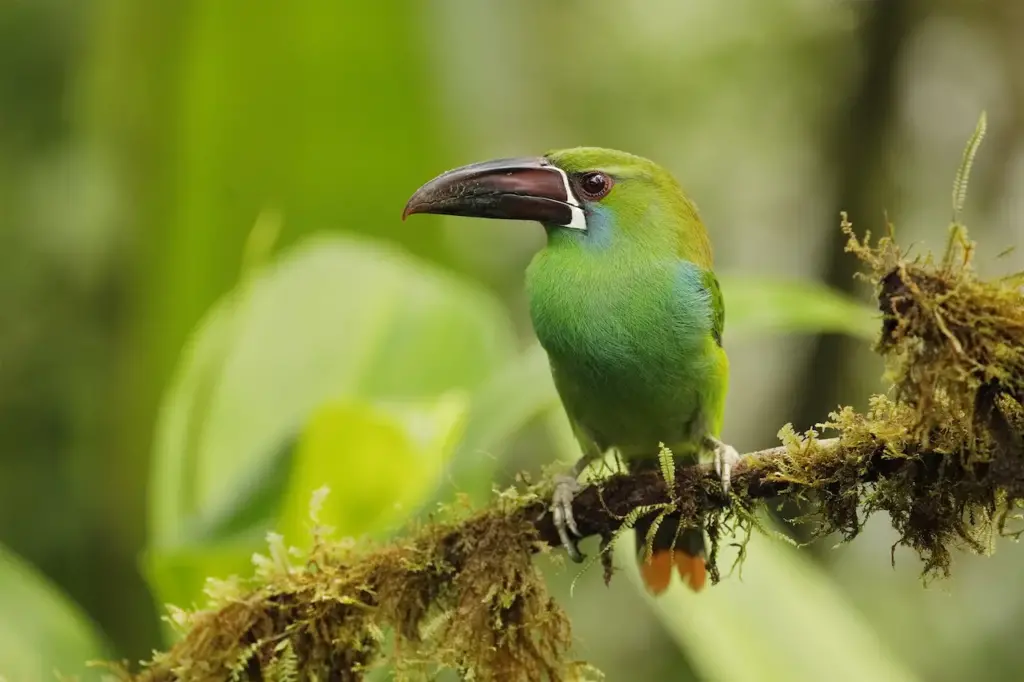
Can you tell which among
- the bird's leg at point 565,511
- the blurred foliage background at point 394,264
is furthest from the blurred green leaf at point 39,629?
the bird's leg at point 565,511

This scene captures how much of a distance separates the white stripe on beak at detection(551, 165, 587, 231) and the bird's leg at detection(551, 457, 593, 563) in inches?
18.2

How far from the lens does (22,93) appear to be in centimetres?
445

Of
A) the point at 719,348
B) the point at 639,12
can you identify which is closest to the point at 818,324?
the point at 719,348

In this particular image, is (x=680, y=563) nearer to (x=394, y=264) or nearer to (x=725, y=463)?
(x=725, y=463)

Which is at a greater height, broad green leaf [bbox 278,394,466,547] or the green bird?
the green bird

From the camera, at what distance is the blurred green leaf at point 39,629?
2.15m

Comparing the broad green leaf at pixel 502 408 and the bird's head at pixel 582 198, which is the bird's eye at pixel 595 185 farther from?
the broad green leaf at pixel 502 408

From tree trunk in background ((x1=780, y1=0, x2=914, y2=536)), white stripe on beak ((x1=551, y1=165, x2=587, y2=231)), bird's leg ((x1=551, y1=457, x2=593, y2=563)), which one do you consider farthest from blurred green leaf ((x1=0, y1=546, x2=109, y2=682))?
tree trunk in background ((x1=780, y1=0, x2=914, y2=536))

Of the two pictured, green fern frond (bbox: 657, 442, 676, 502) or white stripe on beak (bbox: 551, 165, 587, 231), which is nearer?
green fern frond (bbox: 657, 442, 676, 502)

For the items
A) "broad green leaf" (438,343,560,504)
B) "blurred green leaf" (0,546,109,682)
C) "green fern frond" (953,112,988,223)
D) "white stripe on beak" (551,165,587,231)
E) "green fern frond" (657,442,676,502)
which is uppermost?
"green fern frond" (953,112,988,223)

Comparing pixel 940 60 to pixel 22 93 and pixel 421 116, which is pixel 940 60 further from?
pixel 22 93

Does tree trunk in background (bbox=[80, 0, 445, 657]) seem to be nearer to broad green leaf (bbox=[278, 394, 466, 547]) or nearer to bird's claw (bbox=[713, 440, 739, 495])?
broad green leaf (bbox=[278, 394, 466, 547])

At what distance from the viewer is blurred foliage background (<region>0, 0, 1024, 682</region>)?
2.21m

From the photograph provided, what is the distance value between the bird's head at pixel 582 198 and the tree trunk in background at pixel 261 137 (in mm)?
1130
